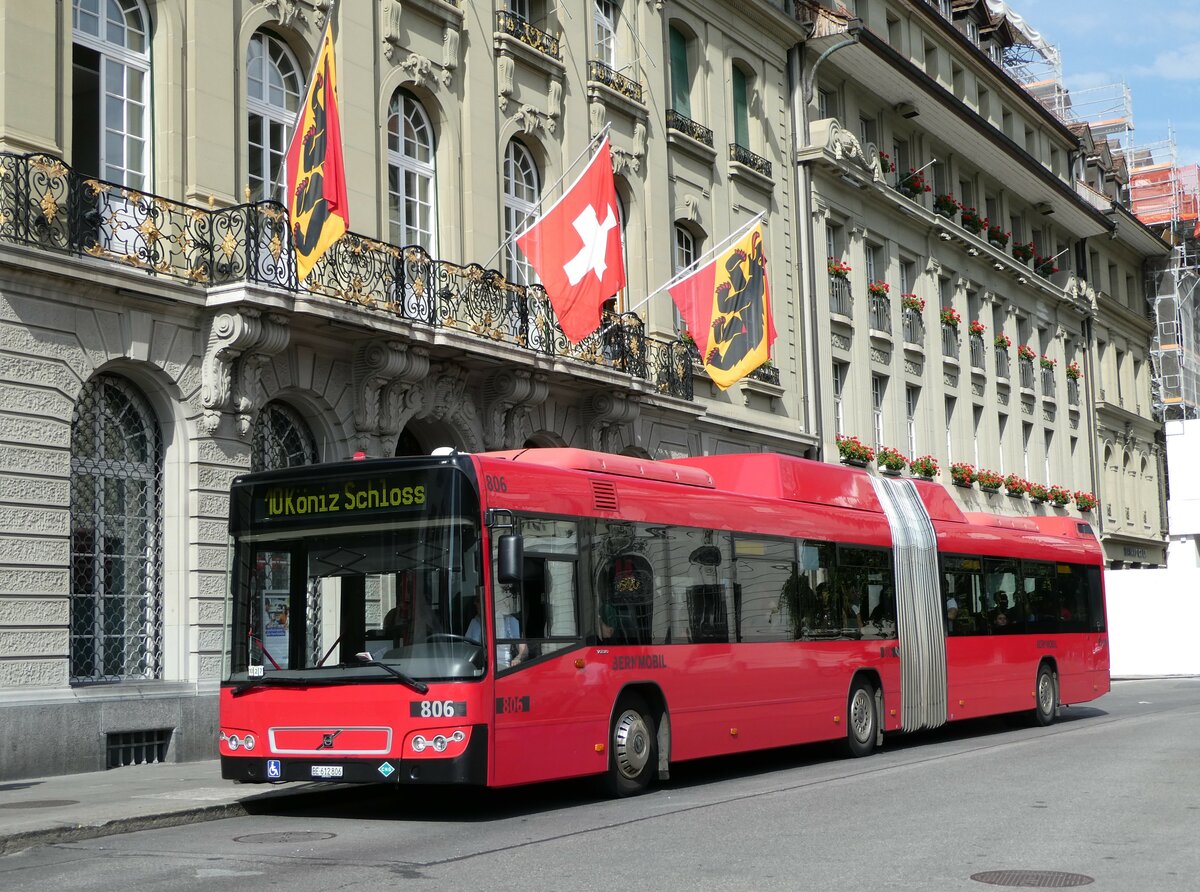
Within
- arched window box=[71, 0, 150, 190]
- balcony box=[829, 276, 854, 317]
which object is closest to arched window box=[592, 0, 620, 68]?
balcony box=[829, 276, 854, 317]

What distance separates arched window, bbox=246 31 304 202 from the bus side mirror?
8715 mm

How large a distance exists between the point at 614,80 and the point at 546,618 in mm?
15431

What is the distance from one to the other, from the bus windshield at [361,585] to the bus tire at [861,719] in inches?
284

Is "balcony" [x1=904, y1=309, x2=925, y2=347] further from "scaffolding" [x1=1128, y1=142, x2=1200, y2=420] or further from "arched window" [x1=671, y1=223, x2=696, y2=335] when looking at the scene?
"scaffolding" [x1=1128, y1=142, x2=1200, y2=420]

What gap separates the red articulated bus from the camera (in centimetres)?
1179

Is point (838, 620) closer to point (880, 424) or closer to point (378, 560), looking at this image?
point (378, 560)


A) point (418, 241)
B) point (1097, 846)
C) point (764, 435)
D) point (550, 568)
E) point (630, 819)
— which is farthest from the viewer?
point (764, 435)

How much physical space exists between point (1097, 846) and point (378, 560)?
5422 millimetres

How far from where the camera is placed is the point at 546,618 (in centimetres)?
1264

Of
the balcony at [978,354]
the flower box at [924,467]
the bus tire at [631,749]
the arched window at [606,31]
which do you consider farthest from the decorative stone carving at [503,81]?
the balcony at [978,354]

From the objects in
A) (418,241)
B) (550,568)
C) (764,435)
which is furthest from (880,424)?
(550,568)

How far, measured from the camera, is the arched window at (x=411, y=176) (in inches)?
849

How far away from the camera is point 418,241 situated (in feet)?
71.7

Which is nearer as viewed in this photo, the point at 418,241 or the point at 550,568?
the point at 550,568
